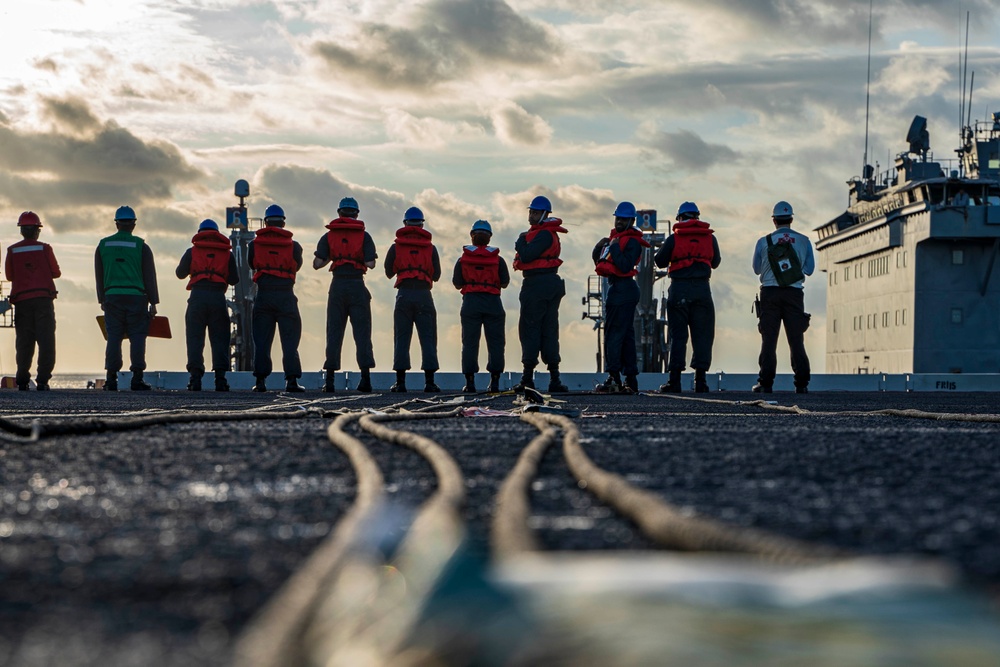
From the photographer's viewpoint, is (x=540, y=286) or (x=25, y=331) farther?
(x=25, y=331)

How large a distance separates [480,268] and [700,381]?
275 cm

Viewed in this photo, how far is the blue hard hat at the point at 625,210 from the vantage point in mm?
12789

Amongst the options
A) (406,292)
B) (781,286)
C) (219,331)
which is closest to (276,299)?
(219,331)

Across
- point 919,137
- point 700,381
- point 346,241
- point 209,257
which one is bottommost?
point 700,381

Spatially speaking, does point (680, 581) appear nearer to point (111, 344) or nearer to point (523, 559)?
point (523, 559)

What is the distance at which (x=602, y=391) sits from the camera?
42.9 feet

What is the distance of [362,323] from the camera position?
13.5 metres

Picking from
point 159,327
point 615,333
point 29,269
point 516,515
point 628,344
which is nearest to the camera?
point 516,515

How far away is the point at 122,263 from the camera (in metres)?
13.5

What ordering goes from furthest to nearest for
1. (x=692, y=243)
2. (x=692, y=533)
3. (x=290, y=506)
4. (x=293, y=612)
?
A: 1. (x=692, y=243)
2. (x=290, y=506)
3. (x=692, y=533)
4. (x=293, y=612)

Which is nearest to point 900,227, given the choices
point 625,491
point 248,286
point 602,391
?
point 248,286

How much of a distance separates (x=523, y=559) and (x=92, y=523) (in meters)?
1.16

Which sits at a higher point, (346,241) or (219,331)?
(346,241)

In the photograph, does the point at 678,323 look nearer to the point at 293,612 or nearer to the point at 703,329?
the point at 703,329
